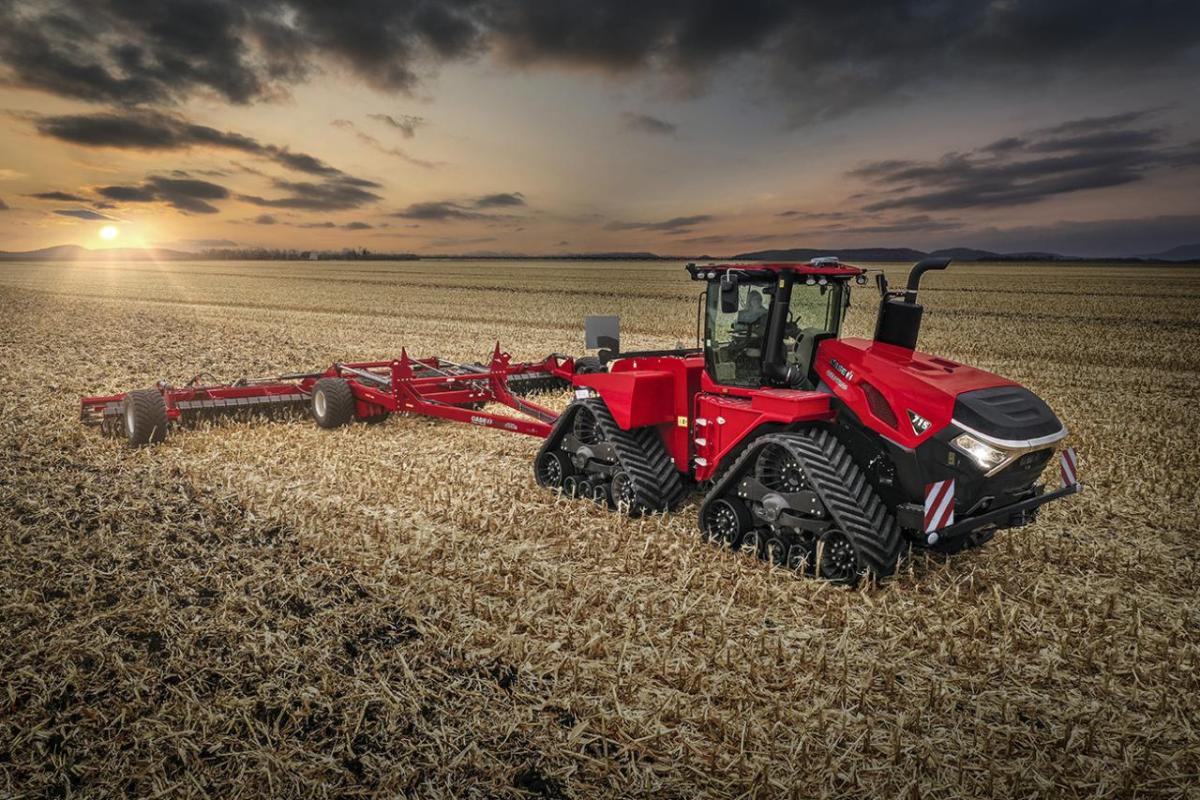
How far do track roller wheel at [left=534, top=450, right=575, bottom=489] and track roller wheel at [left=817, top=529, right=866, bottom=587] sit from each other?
117 inches

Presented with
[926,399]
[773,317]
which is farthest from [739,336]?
[926,399]

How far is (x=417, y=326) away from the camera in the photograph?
81.3ft

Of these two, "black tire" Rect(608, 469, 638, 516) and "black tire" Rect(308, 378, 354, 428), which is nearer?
"black tire" Rect(608, 469, 638, 516)

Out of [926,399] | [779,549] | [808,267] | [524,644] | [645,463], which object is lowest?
[524,644]

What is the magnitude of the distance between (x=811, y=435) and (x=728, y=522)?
1.06m

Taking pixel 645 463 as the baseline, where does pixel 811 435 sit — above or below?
above

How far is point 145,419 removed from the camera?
8805mm

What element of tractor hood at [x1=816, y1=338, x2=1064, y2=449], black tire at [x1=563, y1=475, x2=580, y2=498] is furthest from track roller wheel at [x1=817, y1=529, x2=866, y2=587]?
black tire at [x1=563, y1=475, x2=580, y2=498]

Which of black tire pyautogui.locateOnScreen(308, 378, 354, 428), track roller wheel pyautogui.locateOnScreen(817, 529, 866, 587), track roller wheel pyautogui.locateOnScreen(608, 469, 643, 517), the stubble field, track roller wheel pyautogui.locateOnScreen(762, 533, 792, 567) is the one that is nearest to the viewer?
the stubble field

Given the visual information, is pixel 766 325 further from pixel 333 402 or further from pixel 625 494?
pixel 333 402

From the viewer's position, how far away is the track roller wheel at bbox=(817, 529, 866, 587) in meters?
5.14

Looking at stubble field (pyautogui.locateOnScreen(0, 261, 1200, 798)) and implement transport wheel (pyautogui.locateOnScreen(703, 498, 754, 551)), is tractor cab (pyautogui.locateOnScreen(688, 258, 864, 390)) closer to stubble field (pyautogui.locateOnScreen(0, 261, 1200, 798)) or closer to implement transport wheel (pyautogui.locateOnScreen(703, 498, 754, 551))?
implement transport wheel (pyautogui.locateOnScreen(703, 498, 754, 551))

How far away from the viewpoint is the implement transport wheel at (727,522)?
5.76 m

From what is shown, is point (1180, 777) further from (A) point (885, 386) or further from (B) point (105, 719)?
(B) point (105, 719)
